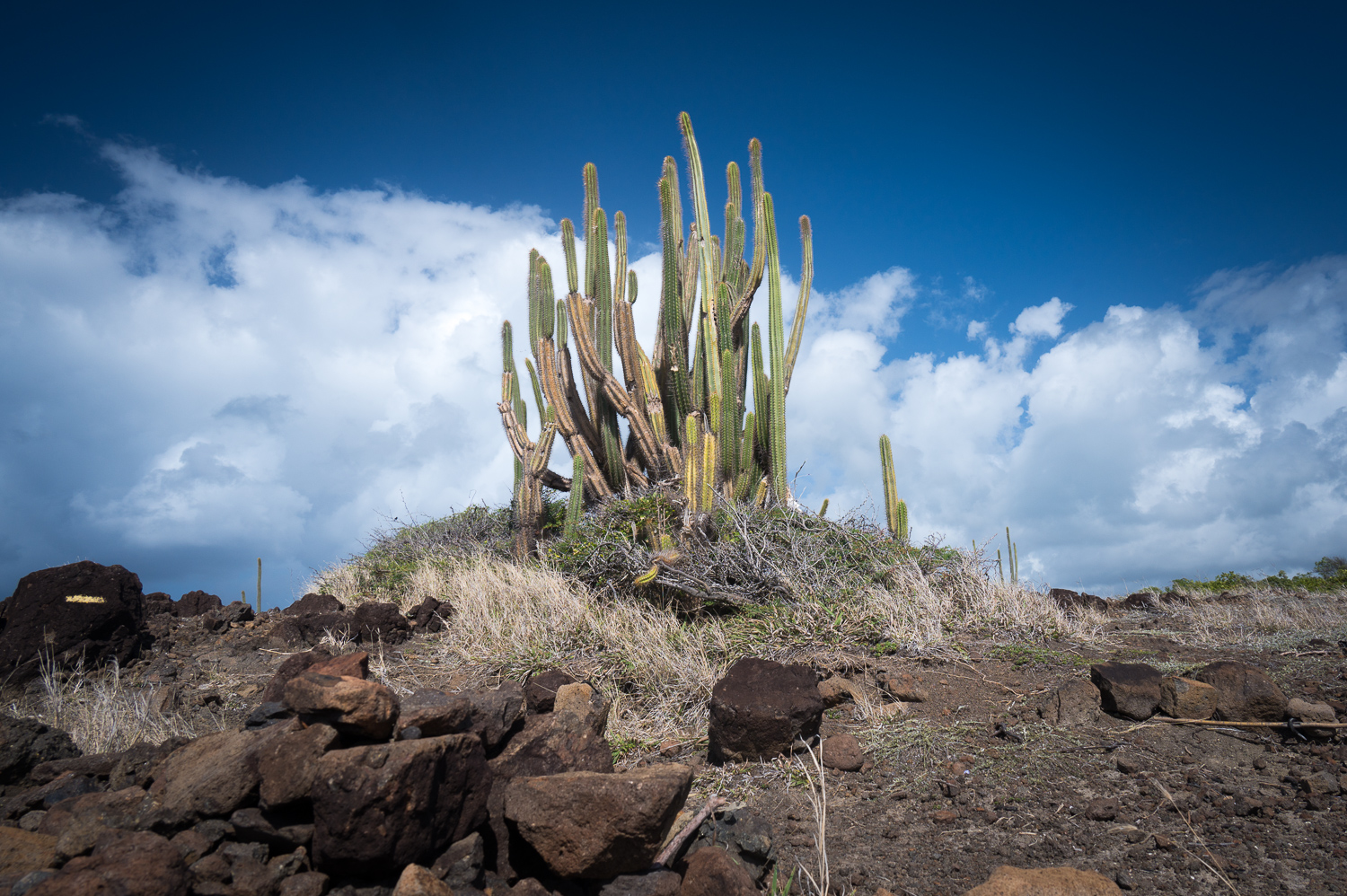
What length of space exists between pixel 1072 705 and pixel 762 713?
7.30 feet

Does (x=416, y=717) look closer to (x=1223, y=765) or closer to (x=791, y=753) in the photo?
(x=791, y=753)

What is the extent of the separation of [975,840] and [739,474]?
669 cm

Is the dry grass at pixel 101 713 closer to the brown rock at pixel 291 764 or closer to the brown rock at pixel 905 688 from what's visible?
the brown rock at pixel 291 764

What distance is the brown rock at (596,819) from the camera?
2625 mm

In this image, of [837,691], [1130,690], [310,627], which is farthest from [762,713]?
[310,627]

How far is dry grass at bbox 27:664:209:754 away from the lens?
4945 mm

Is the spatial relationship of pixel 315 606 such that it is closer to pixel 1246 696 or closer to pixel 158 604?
pixel 158 604

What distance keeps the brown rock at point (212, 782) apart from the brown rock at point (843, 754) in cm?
307

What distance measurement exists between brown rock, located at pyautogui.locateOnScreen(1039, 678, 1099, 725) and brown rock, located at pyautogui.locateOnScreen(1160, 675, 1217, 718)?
0.41 meters

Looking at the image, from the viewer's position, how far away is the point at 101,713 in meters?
5.39

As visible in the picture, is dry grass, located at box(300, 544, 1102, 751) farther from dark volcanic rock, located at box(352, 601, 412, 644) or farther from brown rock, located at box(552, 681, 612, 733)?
dark volcanic rock, located at box(352, 601, 412, 644)

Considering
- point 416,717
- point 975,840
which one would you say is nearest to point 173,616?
point 416,717

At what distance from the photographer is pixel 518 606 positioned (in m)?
7.89

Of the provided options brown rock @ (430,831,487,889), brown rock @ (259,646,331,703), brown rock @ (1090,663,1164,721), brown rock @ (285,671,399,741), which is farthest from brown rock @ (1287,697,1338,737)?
brown rock @ (259,646,331,703)
